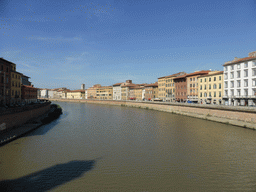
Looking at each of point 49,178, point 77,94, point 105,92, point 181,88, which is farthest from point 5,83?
point 77,94

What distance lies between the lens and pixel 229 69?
48500 millimetres

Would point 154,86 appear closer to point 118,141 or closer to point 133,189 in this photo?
point 118,141

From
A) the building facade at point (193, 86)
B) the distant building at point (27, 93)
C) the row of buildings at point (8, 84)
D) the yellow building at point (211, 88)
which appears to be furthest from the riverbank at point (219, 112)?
the distant building at point (27, 93)

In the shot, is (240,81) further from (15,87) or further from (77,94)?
(77,94)

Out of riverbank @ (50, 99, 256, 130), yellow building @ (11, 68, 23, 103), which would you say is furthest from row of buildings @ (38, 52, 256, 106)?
yellow building @ (11, 68, 23, 103)

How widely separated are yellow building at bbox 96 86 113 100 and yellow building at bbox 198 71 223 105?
3425 inches

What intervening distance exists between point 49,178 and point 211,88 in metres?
52.3

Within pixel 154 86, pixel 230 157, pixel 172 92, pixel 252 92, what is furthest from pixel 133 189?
pixel 154 86

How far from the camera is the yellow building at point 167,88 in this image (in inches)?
3209

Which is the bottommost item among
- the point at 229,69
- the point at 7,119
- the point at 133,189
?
the point at 133,189

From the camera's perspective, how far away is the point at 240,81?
45188 millimetres

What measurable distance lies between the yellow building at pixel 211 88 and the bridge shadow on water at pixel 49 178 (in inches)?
1821

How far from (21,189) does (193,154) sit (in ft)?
41.9

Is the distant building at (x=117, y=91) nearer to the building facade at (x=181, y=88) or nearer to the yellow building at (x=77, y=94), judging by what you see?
the yellow building at (x=77, y=94)
